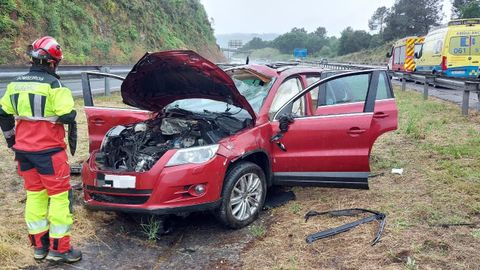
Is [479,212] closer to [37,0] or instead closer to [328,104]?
[328,104]

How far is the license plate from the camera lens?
4.20 meters

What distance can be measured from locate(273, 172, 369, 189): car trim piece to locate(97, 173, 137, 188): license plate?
1.62 m

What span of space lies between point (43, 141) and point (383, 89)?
3801mm

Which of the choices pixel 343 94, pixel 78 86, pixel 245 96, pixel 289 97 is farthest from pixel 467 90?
pixel 78 86

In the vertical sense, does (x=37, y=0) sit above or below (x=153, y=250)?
above

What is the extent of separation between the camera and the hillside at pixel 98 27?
18.9m

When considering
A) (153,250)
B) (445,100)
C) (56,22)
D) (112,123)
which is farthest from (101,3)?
(153,250)

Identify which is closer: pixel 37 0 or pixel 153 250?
pixel 153 250

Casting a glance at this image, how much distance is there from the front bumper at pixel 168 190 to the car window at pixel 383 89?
2215 mm

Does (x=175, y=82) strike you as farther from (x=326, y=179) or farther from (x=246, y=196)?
(x=326, y=179)

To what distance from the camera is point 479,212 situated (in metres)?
4.48

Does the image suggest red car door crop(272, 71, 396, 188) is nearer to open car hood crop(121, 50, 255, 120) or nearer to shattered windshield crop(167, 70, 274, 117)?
shattered windshield crop(167, 70, 274, 117)

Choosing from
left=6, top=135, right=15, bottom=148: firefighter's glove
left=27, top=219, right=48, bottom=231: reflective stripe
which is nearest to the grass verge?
left=27, top=219, right=48, bottom=231: reflective stripe

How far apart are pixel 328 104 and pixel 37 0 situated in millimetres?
19270
